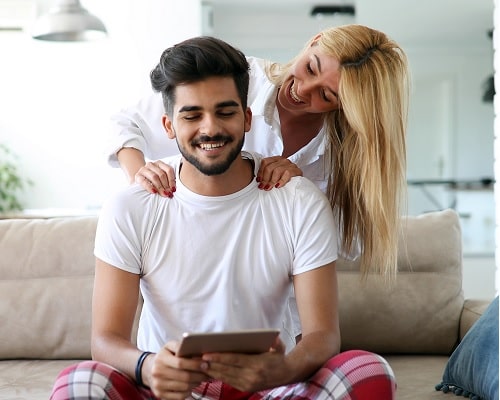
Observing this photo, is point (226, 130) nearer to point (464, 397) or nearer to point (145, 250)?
point (145, 250)

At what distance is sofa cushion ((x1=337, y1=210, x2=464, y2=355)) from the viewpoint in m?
2.60

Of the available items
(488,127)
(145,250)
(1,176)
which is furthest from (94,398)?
(488,127)

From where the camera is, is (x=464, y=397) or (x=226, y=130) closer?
(x=226, y=130)

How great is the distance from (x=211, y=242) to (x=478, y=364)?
0.76m

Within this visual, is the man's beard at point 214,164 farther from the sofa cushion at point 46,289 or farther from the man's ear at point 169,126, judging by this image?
the sofa cushion at point 46,289

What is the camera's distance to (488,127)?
729 centimetres

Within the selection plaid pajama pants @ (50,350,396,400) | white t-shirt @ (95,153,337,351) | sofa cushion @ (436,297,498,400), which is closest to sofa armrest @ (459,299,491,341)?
sofa cushion @ (436,297,498,400)

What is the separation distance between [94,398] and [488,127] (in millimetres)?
6230

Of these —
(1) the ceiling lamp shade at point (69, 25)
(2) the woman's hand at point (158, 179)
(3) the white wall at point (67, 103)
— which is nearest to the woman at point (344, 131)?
(2) the woman's hand at point (158, 179)

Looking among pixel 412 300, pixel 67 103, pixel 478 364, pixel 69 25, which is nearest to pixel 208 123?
Result: pixel 478 364

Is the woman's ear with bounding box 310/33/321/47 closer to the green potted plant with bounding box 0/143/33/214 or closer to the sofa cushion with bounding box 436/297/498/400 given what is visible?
the sofa cushion with bounding box 436/297/498/400

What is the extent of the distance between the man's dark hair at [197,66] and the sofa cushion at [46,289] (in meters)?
0.82

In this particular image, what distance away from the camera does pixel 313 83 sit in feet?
7.09

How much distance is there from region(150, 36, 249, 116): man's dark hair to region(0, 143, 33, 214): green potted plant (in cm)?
476
